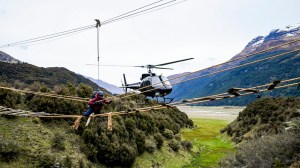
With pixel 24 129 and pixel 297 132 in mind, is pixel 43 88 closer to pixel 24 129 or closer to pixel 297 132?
pixel 24 129

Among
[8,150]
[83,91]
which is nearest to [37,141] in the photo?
[8,150]

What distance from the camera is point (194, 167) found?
100 ft

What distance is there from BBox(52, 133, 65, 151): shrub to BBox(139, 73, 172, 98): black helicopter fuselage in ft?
22.4

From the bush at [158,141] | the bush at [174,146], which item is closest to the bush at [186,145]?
the bush at [174,146]

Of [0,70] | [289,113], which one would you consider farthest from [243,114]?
[0,70]

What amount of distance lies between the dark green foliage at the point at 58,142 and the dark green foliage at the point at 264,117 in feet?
78.2

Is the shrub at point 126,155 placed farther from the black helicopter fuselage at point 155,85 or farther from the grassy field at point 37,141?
the black helicopter fuselage at point 155,85

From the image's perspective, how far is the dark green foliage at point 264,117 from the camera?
3819cm

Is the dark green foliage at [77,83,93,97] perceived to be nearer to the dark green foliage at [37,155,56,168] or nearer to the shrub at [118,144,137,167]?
the shrub at [118,144,137,167]

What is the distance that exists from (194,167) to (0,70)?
59908mm

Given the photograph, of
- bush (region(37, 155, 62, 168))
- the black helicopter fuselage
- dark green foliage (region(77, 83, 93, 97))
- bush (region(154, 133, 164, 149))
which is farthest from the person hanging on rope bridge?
bush (region(154, 133, 164, 149))

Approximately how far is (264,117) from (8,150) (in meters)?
33.7

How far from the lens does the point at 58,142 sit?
21938mm

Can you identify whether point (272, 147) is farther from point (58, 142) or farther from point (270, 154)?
point (58, 142)
